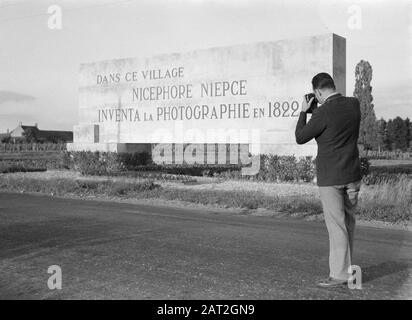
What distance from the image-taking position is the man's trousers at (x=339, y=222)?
5.32 m

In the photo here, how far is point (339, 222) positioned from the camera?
531cm

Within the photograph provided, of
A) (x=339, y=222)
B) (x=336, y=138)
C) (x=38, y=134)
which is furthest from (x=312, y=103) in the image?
(x=38, y=134)

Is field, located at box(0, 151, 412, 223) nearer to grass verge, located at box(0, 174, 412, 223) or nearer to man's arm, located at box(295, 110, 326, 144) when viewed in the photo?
grass verge, located at box(0, 174, 412, 223)

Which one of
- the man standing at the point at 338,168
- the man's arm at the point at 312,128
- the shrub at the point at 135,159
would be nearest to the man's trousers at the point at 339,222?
the man standing at the point at 338,168

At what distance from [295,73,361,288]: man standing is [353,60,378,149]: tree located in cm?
5925

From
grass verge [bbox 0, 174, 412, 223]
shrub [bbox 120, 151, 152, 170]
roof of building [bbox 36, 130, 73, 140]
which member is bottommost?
grass verge [bbox 0, 174, 412, 223]

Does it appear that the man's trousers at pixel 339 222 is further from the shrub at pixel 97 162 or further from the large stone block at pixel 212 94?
the shrub at pixel 97 162

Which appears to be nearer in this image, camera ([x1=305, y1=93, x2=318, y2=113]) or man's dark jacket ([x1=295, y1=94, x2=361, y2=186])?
man's dark jacket ([x1=295, y1=94, x2=361, y2=186])

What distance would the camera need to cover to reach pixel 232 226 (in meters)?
10.0

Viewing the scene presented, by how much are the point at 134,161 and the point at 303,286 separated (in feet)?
69.2

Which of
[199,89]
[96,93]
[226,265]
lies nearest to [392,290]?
[226,265]

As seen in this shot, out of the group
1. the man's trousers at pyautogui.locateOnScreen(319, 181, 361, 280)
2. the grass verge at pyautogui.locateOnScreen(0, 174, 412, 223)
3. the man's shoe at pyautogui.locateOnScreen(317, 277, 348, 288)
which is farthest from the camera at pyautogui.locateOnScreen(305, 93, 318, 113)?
the grass verge at pyautogui.locateOnScreen(0, 174, 412, 223)

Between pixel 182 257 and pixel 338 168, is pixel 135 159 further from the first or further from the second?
pixel 338 168

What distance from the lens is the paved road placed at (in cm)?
536
